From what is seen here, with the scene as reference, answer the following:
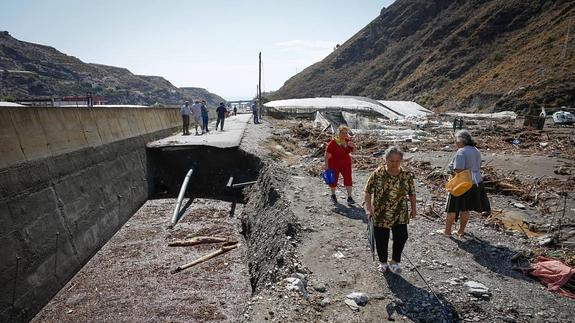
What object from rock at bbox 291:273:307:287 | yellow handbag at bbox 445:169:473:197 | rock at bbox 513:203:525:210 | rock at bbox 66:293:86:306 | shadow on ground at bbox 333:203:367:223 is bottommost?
rock at bbox 66:293:86:306

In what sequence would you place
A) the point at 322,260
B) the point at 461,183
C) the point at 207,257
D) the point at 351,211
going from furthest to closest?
1. the point at 207,257
2. the point at 351,211
3. the point at 461,183
4. the point at 322,260

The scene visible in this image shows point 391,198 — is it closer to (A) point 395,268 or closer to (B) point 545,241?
(A) point 395,268

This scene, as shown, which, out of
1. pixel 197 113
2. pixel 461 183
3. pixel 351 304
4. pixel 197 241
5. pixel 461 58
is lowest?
pixel 197 241

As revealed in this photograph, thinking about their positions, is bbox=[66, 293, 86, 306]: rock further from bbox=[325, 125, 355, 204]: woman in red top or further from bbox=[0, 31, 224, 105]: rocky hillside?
bbox=[0, 31, 224, 105]: rocky hillside

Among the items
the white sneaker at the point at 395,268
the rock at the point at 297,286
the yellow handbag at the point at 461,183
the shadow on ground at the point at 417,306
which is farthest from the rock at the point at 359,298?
the yellow handbag at the point at 461,183

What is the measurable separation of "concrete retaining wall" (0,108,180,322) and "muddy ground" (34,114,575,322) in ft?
1.36

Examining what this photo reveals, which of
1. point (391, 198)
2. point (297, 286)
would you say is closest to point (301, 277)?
point (297, 286)

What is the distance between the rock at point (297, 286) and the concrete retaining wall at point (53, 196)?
4247 millimetres

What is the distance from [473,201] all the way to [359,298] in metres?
2.55

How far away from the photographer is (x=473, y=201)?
15.5 feet

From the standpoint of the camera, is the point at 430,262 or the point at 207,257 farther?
the point at 207,257

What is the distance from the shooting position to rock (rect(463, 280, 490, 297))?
11.4 ft

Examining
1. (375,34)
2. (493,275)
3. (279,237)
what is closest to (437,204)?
(493,275)

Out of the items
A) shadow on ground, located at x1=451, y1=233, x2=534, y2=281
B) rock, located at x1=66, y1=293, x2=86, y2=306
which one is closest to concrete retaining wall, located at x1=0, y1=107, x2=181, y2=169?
rock, located at x1=66, y1=293, x2=86, y2=306
